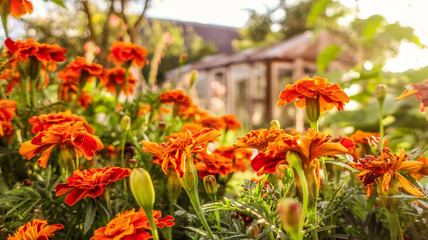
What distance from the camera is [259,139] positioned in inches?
19.9

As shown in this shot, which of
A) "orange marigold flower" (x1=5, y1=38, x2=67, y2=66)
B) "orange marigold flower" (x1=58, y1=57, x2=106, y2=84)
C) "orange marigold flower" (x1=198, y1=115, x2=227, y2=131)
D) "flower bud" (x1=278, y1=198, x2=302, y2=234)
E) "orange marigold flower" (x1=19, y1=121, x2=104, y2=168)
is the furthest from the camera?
"orange marigold flower" (x1=198, y1=115, x2=227, y2=131)

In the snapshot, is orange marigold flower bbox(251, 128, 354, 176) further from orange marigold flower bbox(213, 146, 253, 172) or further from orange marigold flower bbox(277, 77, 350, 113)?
orange marigold flower bbox(213, 146, 253, 172)

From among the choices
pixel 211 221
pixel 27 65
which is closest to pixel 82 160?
pixel 27 65

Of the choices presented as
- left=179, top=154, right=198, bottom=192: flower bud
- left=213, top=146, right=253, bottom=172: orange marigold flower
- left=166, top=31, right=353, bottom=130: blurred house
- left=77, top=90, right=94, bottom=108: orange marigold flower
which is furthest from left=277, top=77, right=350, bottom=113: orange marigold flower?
left=166, top=31, right=353, bottom=130: blurred house

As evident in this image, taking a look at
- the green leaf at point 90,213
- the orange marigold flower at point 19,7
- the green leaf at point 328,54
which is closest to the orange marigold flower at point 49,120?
the green leaf at point 90,213

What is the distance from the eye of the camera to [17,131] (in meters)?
0.79

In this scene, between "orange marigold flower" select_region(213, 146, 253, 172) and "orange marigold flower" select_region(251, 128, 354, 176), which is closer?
"orange marigold flower" select_region(251, 128, 354, 176)

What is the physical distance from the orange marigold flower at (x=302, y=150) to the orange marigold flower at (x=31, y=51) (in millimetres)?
558

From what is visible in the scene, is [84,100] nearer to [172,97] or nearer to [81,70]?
[81,70]

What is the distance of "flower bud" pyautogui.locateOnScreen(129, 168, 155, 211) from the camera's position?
1.31 ft

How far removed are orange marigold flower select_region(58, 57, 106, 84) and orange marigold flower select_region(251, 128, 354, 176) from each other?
1.87ft

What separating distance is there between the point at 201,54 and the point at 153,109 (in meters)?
9.33

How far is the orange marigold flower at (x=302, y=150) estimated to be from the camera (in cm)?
39

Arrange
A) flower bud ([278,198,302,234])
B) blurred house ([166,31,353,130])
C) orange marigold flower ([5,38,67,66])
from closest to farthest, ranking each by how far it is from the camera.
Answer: flower bud ([278,198,302,234]) → orange marigold flower ([5,38,67,66]) → blurred house ([166,31,353,130])
